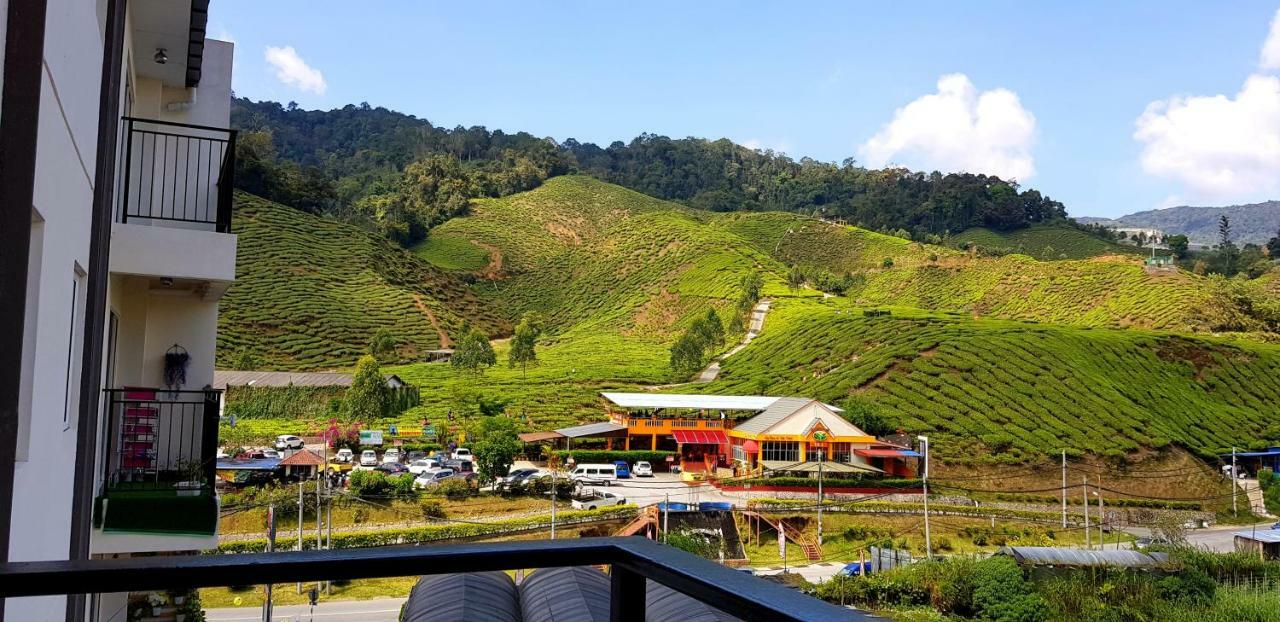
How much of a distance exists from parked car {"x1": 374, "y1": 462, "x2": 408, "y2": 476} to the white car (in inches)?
21.6

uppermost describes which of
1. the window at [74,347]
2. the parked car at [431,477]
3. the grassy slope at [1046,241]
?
the grassy slope at [1046,241]

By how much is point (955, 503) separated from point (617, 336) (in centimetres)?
2668

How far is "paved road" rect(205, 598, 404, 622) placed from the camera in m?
12.6

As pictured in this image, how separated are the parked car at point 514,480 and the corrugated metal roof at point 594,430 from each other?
384 cm

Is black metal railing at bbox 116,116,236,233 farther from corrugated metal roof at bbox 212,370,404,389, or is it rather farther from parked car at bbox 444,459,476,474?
corrugated metal roof at bbox 212,370,404,389

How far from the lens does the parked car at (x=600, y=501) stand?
2012cm

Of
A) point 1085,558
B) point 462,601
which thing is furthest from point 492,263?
point 462,601

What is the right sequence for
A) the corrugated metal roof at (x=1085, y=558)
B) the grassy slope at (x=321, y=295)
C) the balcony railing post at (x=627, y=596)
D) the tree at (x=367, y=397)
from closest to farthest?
the balcony railing post at (x=627, y=596) → the corrugated metal roof at (x=1085, y=558) → the tree at (x=367, y=397) → the grassy slope at (x=321, y=295)

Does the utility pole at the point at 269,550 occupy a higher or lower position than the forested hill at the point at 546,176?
lower

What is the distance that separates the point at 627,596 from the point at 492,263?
195 feet

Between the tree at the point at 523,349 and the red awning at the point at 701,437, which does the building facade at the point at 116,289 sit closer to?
the red awning at the point at 701,437

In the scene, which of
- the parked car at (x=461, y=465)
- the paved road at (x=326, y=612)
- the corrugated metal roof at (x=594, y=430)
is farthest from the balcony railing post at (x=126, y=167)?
the corrugated metal roof at (x=594, y=430)

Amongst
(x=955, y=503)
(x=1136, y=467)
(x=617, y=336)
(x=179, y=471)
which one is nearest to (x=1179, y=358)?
(x=1136, y=467)

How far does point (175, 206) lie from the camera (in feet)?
17.4
